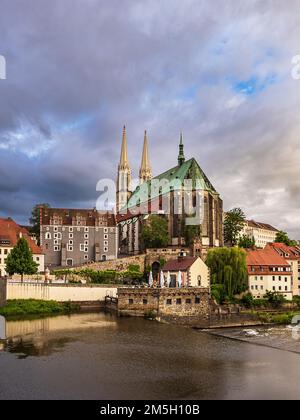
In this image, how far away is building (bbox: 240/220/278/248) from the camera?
511ft

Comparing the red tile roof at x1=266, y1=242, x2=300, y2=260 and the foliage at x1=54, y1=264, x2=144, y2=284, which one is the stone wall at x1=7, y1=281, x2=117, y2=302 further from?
the red tile roof at x1=266, y1=242, x2=300, y2=260

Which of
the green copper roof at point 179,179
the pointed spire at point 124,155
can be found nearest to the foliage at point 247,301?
the green copper roof at point 179,179

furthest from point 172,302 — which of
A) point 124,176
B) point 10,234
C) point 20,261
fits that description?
point 124,176

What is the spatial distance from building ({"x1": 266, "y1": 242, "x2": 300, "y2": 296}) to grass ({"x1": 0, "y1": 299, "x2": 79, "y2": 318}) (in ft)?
110

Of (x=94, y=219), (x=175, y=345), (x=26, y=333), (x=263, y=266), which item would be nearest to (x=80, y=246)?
(x=94, y=219)

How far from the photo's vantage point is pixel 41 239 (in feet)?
283

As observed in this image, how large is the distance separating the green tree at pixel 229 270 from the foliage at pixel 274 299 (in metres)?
3.29

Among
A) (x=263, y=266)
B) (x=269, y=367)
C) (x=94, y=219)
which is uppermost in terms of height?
(x=94, y=219)

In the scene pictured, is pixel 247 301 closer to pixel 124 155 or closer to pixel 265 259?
pixel 265 259

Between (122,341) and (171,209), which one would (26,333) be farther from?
(171,209)

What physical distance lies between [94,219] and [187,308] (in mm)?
38249

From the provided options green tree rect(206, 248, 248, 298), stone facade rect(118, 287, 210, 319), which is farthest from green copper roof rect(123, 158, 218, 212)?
stone facade rect(118, 287, 210, 319)

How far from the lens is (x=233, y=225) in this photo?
106625mm
